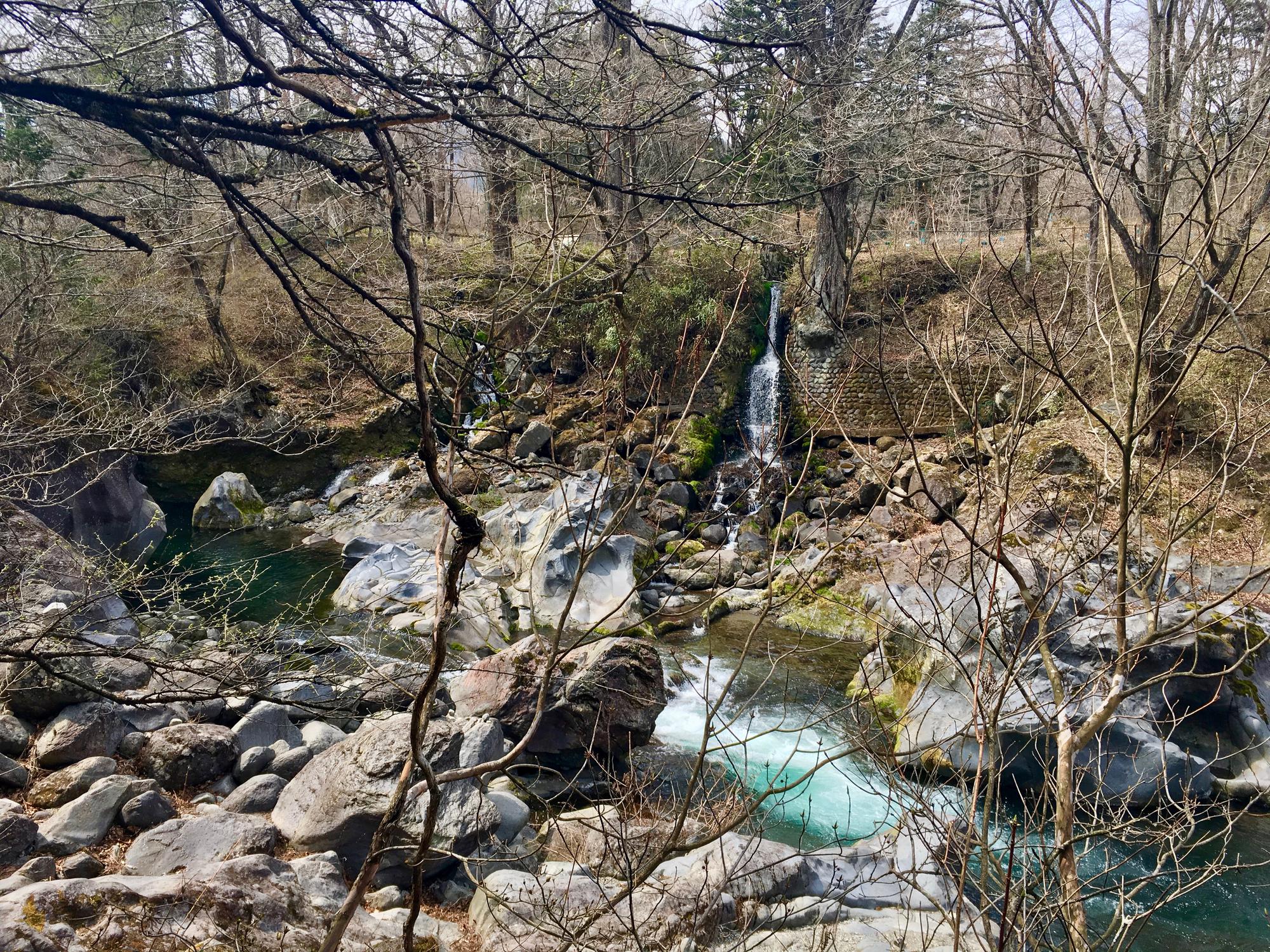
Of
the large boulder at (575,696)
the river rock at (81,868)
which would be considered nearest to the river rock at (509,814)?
the large boulder at (575,696)

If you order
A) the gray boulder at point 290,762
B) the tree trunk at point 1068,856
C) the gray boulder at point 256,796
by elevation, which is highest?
the tree trunk at point 1068,856

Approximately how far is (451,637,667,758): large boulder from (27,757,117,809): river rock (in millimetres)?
2538

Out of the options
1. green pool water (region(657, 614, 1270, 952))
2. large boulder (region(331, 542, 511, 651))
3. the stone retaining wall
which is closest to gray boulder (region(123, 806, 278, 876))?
A: green pool water (region(657, 614, 1270, 952))

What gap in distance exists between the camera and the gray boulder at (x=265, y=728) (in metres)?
6.36

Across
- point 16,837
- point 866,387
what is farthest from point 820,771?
point 866,387

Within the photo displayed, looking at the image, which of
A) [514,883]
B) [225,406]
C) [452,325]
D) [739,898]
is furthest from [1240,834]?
[225,406]

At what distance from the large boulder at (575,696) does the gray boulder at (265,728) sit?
1311mm

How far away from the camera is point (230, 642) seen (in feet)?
15.5

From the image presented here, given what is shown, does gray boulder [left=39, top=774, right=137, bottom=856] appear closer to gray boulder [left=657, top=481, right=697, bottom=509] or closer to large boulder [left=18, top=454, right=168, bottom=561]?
large boulder [left=18, top=454, right=168, bottom=561]

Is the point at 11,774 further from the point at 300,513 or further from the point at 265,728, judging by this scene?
the point at 300,513

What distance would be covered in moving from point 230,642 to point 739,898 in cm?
315

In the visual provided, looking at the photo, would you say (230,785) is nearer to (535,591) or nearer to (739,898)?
(739,898)

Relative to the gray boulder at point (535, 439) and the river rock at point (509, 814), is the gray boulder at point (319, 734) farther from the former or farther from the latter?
the gray boulder at point (535, 439)

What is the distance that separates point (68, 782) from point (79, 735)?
1.36 feet
